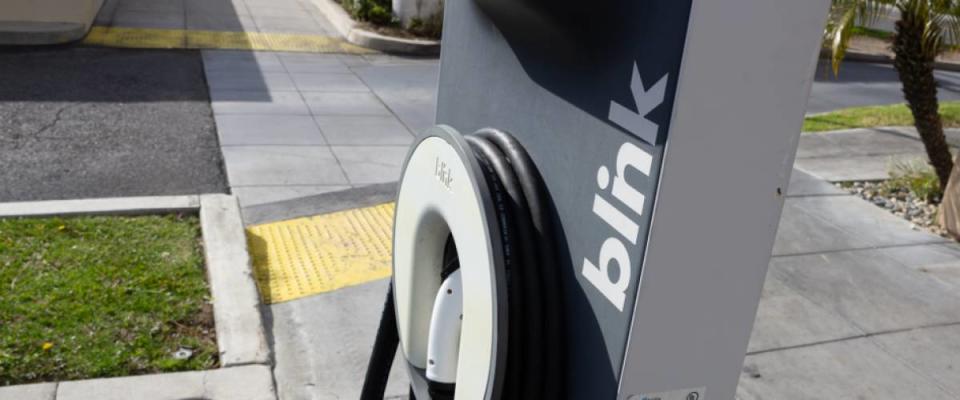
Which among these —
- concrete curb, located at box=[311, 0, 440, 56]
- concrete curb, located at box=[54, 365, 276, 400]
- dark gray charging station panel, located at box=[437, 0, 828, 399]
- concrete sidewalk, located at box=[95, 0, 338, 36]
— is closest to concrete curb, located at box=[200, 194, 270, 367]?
concrete curb, located at box=[54, 365, 276, 400]

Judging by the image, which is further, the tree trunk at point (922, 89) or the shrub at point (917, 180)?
the shrub at point (917, 180)

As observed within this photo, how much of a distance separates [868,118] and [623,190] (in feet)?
34.9

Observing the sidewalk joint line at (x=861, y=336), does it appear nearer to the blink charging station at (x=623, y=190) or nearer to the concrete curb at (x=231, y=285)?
the concrete curb at (x=231, y=285)

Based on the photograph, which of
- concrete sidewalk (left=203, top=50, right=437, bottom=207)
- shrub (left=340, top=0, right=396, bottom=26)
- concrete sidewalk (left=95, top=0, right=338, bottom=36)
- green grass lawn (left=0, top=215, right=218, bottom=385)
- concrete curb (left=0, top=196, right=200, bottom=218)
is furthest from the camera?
shrub (left=340, top=0, right=396, bottom=26)

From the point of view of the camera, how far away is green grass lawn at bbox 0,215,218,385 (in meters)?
3.99

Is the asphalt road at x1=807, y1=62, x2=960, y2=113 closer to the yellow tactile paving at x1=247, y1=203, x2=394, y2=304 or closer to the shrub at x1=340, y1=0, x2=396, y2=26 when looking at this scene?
the shrub at x1=340, y1=0, x2=396, y2=26

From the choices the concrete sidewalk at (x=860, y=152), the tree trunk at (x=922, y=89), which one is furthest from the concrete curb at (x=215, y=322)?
the tree trunk at (x=922, y=89)

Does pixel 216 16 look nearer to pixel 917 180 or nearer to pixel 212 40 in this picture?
pixel 212 40

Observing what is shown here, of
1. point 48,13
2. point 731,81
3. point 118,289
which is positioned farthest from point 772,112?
point 48,13

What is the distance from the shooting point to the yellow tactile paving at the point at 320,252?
5145 millimetres

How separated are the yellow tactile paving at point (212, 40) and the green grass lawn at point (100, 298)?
23.8 feet

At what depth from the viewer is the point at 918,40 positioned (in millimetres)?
7336

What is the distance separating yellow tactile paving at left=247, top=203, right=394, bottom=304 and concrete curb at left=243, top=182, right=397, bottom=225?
0.37ft

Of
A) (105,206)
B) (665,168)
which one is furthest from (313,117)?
(665,168)
